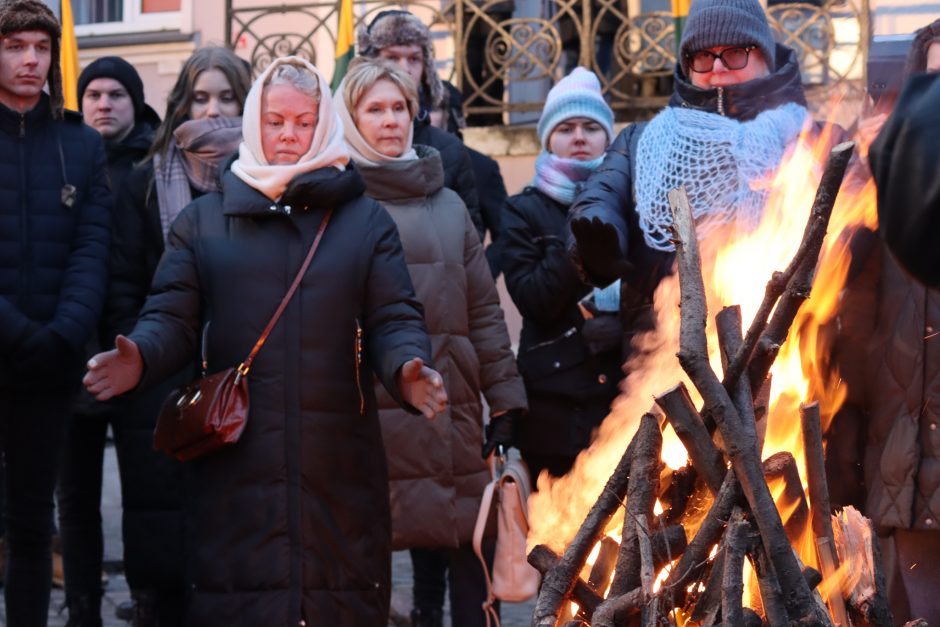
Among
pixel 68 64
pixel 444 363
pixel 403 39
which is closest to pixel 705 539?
pixel 444 363

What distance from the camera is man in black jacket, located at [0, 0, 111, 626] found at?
5602 millimetres

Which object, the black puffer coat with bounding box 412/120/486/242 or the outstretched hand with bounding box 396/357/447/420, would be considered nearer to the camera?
the outstretched hand with bounding box 396/357/447/420

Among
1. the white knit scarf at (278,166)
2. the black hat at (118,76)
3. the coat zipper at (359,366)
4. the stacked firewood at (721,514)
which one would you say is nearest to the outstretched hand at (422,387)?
the coat zipper at (359,366)

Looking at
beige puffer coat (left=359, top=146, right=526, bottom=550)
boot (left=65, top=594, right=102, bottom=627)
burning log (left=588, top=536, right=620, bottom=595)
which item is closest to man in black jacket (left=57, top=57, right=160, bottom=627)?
boot (left=65, top=594, right=102, bottom=627)

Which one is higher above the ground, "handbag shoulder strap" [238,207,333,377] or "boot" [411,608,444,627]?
"handbag shoulder strap" [238,207,333,377]

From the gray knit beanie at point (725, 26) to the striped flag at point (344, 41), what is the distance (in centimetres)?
430

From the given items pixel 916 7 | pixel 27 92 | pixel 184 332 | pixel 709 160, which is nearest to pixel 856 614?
pixel 709 160

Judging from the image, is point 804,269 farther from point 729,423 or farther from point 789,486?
point 789,486

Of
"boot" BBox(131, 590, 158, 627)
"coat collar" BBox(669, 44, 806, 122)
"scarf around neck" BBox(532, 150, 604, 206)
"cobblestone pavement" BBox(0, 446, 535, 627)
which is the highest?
"coat collar" BBox(669, 44, 806, 122)

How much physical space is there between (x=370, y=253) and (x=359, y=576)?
92cm

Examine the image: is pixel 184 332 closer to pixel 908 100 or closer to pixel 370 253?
pixel 370 253

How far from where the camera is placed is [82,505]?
6.33m

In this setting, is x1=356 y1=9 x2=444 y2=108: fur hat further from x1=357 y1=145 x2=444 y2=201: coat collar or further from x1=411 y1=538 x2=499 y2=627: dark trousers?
x1=411 y1=538 x2=499 y2=627: dark trousers

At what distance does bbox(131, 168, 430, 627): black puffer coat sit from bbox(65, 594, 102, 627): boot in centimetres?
168
